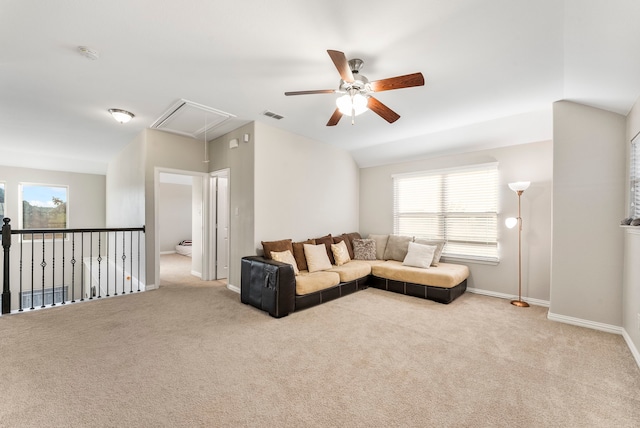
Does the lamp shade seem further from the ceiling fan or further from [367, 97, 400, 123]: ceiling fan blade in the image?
the ceiling fan

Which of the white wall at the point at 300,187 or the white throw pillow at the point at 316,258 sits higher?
the white wall at the point at 300,187

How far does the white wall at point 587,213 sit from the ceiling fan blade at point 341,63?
108 inches

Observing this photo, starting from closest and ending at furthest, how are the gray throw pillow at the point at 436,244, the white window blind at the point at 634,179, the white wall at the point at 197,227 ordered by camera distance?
the white window blind at the point at 634,179
the gray throw pillow at the point at 436,244
the white wall at the point at 197,227

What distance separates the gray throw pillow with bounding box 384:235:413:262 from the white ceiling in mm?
Result: 2126

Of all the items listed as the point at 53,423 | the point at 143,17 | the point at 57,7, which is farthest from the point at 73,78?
the point at 53,423

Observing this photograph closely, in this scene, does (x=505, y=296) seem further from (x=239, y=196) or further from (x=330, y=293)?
(x=239, y=196)

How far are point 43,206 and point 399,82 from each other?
29.7ft

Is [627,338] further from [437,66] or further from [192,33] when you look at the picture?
[192,33]

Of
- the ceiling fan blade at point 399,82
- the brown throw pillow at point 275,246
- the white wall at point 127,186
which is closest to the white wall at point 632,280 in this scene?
the ceiling fan blade at point 399,82

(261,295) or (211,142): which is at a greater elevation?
(211,142)

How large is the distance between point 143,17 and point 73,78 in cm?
159

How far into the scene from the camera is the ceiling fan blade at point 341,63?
1953 millimetres

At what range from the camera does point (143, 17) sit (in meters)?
2.01

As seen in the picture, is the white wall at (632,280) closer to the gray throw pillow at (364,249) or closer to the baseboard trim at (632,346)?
the baseboard trim at (632,346)
